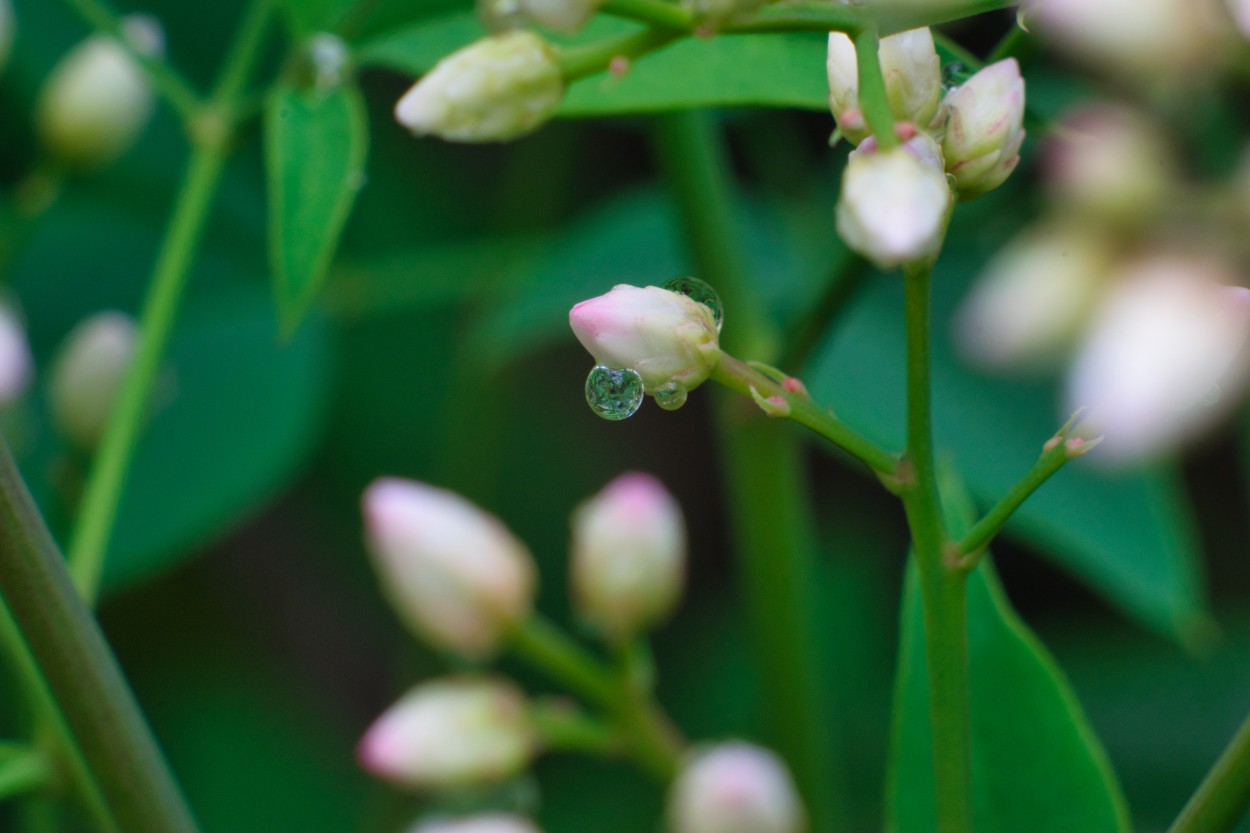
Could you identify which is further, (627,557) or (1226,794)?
(627,557)

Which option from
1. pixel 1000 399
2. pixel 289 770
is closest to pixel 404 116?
pixel 1000 399

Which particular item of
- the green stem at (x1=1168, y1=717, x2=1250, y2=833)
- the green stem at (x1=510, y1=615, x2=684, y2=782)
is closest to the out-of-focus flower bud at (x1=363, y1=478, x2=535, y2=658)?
the green stem at (x1=510, y1=615, x2=684, y2=782)

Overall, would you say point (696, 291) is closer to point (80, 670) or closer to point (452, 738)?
point (80, 670)

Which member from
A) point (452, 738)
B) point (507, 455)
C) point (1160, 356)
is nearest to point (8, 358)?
point (452, 738)

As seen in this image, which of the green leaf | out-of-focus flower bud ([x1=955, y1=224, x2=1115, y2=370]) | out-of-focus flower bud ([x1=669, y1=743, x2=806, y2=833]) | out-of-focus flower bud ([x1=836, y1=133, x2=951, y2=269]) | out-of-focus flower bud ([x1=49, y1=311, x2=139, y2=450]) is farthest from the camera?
out-of-focus flower bud ([x1=955, y1=224, x2=1115, y2=370])

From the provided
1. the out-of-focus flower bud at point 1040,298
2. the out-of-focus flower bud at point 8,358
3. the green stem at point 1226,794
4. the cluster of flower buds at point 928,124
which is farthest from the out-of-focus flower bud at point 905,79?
the out-of-focus flower bud at point 1040,298

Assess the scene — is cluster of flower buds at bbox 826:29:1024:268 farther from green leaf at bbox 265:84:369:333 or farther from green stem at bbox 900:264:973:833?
green leaf at bbox 265:84:369:333

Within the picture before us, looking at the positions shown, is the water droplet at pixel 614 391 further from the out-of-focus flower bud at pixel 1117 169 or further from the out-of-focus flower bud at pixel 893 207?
the out-of-focus flower bud at pixel 1117 169
